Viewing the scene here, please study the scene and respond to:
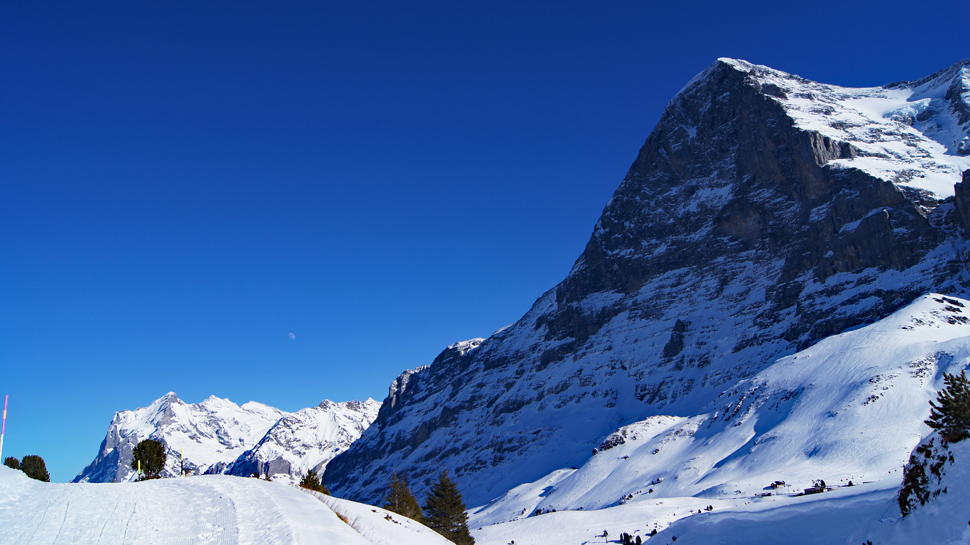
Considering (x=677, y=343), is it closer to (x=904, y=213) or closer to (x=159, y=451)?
(x=904, y=213)

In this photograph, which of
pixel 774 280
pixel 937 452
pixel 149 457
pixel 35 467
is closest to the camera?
pixel 937 452

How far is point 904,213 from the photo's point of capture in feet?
465

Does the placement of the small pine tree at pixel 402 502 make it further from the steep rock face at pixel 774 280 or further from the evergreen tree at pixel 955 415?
the steep rock face at pixel 774 280

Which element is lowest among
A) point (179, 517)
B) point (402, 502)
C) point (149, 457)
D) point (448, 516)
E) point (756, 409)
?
point (448, 516)

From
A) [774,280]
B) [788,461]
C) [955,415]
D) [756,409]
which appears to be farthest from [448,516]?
[774,280]

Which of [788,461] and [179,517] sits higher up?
[179,517]

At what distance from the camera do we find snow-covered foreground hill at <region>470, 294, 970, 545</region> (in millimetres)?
21328

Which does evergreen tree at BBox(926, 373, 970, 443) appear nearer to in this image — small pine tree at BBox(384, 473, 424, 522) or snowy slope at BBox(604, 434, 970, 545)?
snowy slope at BBox(604, 434, 970, 545)

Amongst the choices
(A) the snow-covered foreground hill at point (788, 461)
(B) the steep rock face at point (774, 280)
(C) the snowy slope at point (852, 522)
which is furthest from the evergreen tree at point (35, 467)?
(B) the steep rock face at point (774, 280)

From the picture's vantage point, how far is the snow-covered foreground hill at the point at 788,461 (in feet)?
70.0

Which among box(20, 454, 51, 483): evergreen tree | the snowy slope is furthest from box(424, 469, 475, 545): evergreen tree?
box(20, 454, 51, 483): evergreen tree

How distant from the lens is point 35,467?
38281 mm

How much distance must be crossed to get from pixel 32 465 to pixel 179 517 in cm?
3234

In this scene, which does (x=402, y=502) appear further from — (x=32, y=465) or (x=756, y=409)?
(x=756, y=409)
